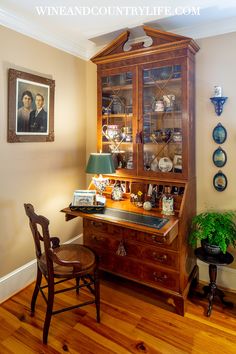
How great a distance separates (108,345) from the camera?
1.83 m

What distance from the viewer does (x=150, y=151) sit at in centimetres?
247

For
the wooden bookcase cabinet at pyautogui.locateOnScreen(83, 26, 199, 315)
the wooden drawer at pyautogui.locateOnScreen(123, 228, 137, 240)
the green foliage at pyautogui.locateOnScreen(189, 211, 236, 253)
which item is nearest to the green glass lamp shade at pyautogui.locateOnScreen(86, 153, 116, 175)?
the wooden bookcase cabinet at pyautogui.locateOnScreen(83, 26, 199, 315)

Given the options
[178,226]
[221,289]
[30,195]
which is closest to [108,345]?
[178,226]

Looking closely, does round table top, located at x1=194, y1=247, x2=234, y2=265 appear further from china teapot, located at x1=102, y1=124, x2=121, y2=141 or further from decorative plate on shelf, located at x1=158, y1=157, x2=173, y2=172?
china teapot, located at x1=102, y1=124, x2=121, y2=141

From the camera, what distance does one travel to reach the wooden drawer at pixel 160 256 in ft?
6.95

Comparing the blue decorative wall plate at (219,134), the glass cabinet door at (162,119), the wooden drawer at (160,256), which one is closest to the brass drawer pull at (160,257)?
the wooden drawer at (160,256)

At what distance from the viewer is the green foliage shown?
205 cm

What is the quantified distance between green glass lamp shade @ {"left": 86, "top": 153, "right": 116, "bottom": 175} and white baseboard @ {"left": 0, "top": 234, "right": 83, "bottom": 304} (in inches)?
45.2

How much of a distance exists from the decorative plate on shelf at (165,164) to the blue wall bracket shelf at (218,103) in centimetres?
62

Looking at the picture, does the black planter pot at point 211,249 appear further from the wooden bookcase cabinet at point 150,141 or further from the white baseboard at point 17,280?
the white baseboard at point 17,280

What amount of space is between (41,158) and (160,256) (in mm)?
1502

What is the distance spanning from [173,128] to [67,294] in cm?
185

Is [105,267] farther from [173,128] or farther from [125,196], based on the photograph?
[173,128]

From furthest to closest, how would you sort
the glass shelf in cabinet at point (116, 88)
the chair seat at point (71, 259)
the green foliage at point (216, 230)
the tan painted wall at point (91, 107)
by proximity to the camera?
the tan painted wall at point (91, 107)
the glass shelf in cabinet at point (116, 88)
the green foliage at point (216, 230)
the chair seat at point (71, 259)
